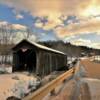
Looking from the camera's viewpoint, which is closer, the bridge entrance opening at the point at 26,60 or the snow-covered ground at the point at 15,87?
the snow-covered ground at the point at 15,87

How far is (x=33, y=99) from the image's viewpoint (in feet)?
14.4

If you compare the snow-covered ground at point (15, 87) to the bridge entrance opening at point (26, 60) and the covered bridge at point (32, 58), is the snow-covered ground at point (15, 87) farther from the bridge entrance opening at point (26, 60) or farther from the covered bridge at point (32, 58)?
the bridge entrance opening at point (26, 60)

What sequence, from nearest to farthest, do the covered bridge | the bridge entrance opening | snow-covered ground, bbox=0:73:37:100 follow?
1. snow-covered ground, bbox=0:73:37:100
2. the covered bridge
3. the bridge entrance opening

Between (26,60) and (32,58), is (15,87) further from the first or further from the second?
(32,58)

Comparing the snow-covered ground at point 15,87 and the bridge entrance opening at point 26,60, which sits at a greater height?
the bridge entrance opening at point 26,60

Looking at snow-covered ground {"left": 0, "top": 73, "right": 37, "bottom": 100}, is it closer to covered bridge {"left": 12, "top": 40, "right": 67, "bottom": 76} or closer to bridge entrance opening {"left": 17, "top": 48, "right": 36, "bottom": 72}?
covered bridge {"left": 12, "top": 40, "right": 67, "bottom": 76}

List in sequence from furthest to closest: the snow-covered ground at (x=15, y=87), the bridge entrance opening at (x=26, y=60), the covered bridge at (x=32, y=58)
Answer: the bridge entrance opening at (x=26, y=60), the covered bridge at (x=32, y=58), the snow-covered ground at (x=15, y=87)

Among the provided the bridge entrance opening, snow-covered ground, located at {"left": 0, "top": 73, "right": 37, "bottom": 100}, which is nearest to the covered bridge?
the bridge entrance opening

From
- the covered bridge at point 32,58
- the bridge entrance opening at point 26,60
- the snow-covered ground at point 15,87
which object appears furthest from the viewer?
the bridge entrance opening at point 26,60

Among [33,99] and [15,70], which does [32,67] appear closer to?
[15,70]

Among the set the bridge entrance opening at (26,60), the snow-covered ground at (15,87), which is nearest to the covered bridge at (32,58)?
the bridge entrance opening at (26,60)

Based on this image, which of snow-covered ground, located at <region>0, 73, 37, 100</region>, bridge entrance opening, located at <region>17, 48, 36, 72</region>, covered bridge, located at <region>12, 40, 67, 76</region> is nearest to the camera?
snow-covered ground, located at <region>0, 73, 37, 100</region>

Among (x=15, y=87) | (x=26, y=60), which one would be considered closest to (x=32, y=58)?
(x=26, y=60)

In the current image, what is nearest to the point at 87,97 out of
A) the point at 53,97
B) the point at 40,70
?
the point at 53,97
